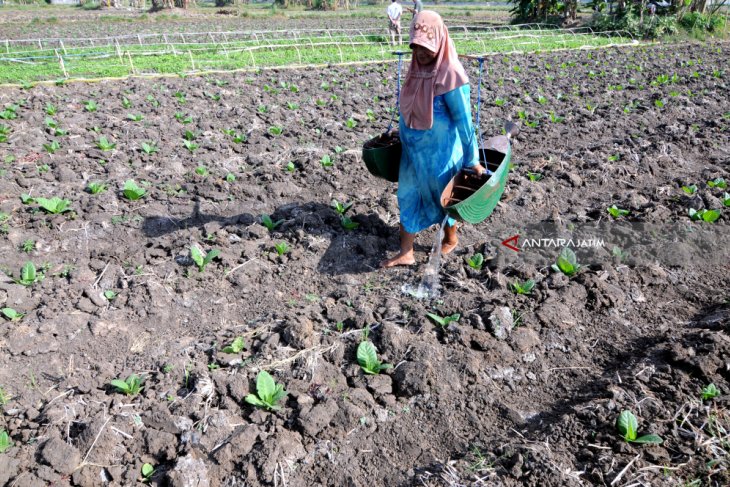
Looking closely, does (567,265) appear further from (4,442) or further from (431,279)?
(4,442)

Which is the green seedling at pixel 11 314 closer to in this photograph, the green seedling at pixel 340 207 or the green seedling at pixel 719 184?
the green seedling at pixel 340 207

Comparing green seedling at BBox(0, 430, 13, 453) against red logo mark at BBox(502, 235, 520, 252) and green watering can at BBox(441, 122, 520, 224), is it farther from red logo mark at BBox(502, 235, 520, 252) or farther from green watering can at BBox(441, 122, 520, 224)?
red logo mark at BBox(502, 235, 520, 252)

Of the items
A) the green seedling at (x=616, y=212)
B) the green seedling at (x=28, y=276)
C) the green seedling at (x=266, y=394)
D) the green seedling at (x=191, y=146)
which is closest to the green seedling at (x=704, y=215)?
the green seedling at (x=616, y=212)

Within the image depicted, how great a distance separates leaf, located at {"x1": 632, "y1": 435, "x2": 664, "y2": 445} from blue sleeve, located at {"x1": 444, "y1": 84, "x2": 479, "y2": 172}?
201 centimetres

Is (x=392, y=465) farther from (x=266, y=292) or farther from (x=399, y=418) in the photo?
(x=266, y=292)

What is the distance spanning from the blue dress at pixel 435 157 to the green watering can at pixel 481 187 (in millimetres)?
106

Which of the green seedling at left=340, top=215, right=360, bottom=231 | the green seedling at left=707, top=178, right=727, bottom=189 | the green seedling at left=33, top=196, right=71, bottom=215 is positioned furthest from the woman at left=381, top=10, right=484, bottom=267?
the green seedling at left=33, top=196, right=71, bottom=215

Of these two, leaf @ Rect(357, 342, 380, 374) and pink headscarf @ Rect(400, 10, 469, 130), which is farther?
pink headscarf @ Rect(400, 10, 469, 130)

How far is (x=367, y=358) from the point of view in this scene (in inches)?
120

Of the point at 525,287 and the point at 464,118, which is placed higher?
the point at 464,118

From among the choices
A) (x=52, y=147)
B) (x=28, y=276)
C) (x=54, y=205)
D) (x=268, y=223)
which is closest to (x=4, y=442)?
(x=28, y=276)

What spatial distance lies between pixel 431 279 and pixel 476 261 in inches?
15.5

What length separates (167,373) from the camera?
304 centimetres

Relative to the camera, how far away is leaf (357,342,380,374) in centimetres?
303
